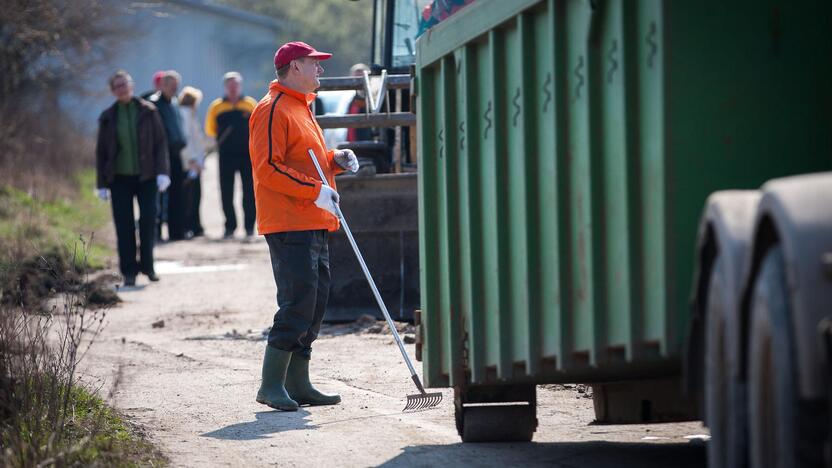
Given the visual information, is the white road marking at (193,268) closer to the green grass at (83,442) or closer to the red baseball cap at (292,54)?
the red baseball cap at (292,54)

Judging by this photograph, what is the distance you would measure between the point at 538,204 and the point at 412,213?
5197mm

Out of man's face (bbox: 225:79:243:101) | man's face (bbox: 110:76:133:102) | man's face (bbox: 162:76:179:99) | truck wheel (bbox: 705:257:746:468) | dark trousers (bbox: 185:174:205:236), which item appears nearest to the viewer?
truck wheel (bbox: 705:257:746:468)

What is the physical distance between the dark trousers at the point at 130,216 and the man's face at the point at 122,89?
0.74 meters

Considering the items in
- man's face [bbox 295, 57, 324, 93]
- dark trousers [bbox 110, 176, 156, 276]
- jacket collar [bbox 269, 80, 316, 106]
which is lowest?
dark trousers [bbox 110, 176, 156, 276]

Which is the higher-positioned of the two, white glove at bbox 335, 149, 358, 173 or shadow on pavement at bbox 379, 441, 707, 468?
white glove at bbox 335, 149, 358, 173

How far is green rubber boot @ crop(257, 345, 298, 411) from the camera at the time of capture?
24.2 ft

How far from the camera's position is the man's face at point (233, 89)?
18.4m

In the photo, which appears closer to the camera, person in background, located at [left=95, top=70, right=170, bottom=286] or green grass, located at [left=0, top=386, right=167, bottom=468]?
green grass, located at [left=0, top=386, right=167, bottom=468]

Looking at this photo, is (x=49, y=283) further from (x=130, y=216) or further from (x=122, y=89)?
(x=122, y=89)

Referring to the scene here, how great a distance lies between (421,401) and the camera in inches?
283

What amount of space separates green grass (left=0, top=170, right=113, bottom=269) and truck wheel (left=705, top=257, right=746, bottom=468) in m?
8.61

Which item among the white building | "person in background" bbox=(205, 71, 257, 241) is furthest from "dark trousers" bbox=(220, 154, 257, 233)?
the white building

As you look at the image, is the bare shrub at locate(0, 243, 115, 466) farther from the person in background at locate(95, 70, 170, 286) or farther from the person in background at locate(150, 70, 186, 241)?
the person in background at locate(150, 70, 186, 241)

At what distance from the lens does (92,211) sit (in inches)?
814
